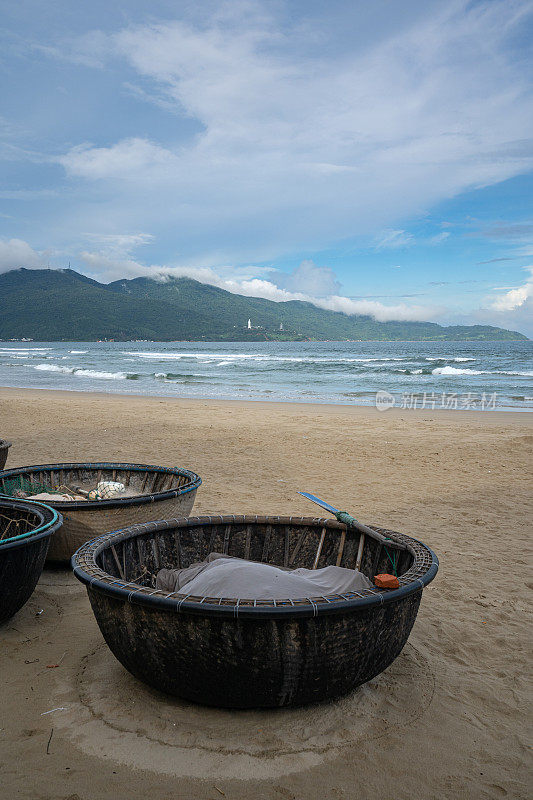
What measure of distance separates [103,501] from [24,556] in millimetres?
920

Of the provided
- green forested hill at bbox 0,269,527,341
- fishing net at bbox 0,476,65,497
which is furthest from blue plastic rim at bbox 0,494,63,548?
green forested hill at bbox 0,269,527,341

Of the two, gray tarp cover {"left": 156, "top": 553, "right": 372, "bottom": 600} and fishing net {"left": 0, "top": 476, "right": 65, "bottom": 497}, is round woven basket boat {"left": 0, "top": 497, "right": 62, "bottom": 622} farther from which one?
fishing net {"left": 0, "top": 476, "right": 65, "bottom": 497}

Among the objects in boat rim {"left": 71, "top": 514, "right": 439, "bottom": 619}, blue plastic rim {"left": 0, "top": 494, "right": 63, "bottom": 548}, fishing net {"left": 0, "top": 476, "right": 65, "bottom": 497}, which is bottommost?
fishing net {"left": 0, "top": 476, "right": 65, "bottom": 497}

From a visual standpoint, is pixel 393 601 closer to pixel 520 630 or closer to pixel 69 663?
pixel 520 630

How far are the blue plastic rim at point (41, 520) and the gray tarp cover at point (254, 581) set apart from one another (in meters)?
0.70

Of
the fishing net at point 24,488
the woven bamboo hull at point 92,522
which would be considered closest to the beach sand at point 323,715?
the woven bamboo hull at point 92,522

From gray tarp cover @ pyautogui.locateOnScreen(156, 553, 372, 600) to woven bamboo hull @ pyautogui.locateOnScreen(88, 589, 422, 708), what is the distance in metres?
0.32

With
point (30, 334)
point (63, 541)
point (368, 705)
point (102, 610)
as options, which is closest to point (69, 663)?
point (102, 610)

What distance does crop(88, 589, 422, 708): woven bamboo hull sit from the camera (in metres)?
2.29

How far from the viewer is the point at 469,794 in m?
2.11

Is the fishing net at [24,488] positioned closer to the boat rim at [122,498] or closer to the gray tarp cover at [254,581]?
the boat rim at [122,498]

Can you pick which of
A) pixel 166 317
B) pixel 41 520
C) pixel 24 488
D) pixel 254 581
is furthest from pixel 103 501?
pixel 166 317

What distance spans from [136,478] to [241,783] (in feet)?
11.3

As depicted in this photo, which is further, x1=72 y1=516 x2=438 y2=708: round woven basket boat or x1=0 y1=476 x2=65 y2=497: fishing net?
x1=0 y1=476 x2=65 y2=497: fishing net
